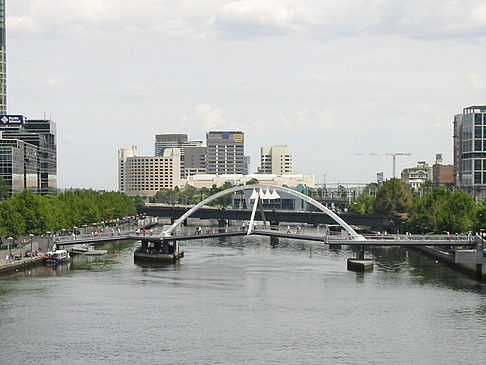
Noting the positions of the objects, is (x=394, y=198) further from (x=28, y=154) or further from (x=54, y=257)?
(x=54, y=257)

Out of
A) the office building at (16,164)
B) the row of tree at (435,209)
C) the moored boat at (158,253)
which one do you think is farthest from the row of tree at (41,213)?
the row of tree at (435,209)

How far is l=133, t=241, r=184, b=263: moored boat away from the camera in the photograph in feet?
334

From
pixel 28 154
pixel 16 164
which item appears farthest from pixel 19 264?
pixel 28 154

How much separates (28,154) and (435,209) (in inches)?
2952

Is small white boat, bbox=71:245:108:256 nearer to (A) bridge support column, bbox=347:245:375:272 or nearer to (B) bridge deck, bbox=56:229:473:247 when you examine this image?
(B) bridge deck, bbox=56:229:473:247

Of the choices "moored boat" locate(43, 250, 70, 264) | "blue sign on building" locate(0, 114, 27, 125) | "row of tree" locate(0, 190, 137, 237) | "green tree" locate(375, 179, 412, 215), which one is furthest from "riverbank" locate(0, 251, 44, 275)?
"green tree" locate(375, 179, 412, 215)

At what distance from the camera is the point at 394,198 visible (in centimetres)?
16462

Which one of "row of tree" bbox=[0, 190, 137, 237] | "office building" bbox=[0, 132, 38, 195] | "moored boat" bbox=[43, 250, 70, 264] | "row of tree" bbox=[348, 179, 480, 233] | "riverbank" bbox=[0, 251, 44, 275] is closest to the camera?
"riverbank" bbox=[0, 251, 44, 275]

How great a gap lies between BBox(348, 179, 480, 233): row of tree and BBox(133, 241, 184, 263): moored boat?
36316 millimetres

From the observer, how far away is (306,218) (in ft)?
493

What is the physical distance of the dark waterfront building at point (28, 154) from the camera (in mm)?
141625

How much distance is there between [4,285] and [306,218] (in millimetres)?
80875

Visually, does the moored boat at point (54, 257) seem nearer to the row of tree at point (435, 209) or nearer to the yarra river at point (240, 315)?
the yarra river at point (240, 315)

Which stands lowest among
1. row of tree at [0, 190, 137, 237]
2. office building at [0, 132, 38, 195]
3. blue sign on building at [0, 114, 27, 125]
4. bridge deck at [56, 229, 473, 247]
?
bridge deck at [56, 229, 473, 247]
